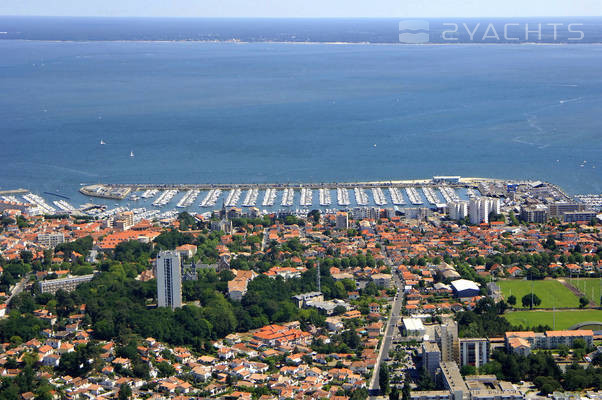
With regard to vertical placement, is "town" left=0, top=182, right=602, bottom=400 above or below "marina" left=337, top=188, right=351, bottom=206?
below

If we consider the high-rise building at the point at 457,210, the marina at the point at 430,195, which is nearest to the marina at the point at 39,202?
the marina at the point at 430,195

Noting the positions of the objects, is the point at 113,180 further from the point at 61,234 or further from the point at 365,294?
the point at 365,294

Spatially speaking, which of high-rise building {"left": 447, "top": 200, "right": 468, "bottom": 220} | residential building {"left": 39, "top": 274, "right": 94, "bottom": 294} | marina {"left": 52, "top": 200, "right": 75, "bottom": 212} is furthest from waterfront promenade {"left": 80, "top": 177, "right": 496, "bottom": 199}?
residential building {"left": 39, "top": 274, "right": 94, "bottom": 294}

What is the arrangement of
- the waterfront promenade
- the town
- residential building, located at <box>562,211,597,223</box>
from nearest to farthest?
the town → residential building, located at <box>562,211,597,223</box> → the waterfront promenade

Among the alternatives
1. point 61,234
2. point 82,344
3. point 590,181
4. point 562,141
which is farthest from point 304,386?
point 562,141

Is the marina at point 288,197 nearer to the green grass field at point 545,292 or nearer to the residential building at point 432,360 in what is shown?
the green grass field at point 545,292

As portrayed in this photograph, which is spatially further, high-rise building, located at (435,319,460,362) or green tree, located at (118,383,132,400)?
high-rise building, located at (435,319,460,362)

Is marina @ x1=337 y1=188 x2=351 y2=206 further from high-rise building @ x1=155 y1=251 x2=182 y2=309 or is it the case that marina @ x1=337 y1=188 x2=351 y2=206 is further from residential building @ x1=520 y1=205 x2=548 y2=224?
high-rise building @ x1=155 y1=251 x2=182 y2=309
